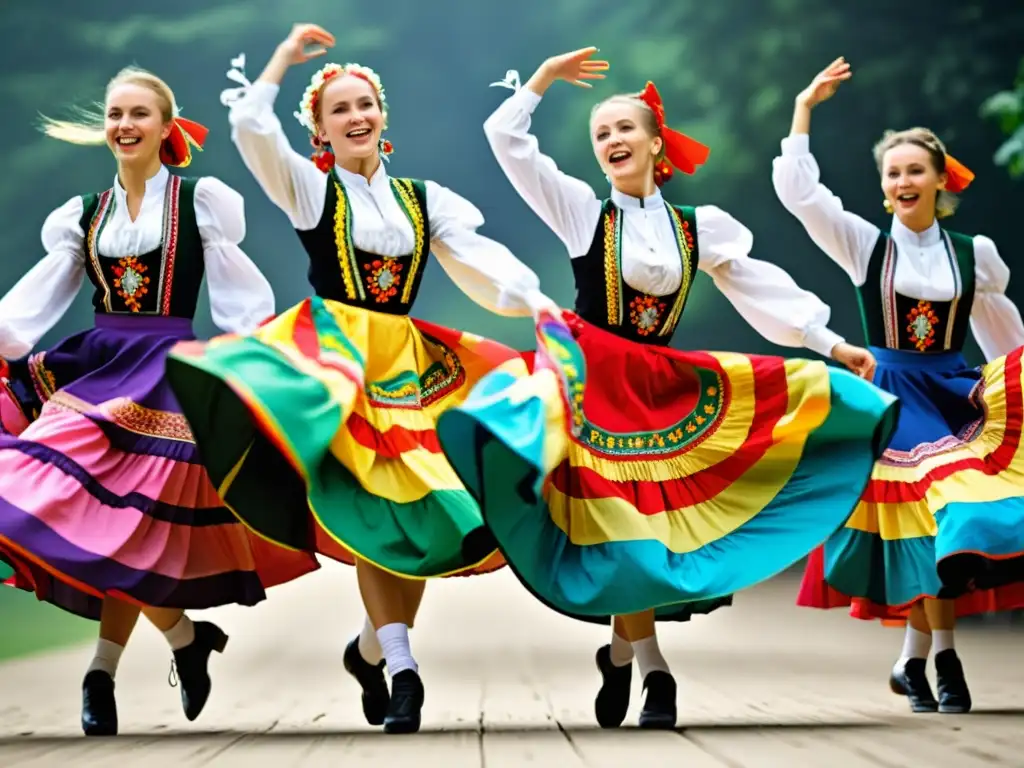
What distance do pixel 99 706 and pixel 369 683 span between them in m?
0.59

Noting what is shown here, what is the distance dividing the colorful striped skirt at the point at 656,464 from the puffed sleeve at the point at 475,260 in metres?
0.13

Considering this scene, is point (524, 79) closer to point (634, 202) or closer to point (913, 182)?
point (913, 182)

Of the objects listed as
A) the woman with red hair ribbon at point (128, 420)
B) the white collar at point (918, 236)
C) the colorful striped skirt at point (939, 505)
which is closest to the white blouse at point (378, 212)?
the woman with red hair ribbon at point (128, 420)

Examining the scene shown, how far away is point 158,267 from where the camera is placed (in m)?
3.28

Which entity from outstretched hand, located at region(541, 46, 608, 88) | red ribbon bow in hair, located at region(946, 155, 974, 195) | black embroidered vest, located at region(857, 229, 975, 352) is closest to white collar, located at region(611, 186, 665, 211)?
outstretched hand, located at region(541, 46, 608, 88)

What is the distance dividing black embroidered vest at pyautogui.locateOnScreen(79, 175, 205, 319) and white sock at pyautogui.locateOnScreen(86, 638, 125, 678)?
0.74m

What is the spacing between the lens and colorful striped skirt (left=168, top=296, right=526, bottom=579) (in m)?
2.74

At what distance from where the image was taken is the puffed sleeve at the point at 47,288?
10.6 ft

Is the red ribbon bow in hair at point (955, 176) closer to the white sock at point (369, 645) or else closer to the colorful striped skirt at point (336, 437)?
the colorful striped skirt at point (336, 437)

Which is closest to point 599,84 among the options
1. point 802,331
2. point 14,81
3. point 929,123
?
point 929,123

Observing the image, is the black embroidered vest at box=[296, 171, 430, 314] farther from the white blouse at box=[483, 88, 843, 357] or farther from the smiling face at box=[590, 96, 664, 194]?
the smiling face at box=[590, 96, 664, 194]

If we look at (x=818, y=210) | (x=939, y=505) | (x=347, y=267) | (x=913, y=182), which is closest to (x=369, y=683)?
(x=347, y=267)

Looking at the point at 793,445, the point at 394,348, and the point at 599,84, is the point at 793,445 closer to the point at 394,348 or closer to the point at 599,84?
the point at 394,348

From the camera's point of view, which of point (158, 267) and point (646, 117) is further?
point (646, 117)
